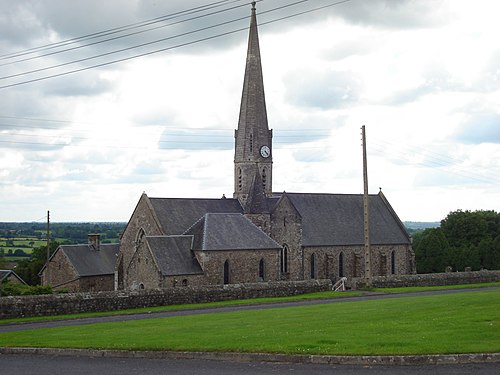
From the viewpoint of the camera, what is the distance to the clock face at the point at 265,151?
6291cm

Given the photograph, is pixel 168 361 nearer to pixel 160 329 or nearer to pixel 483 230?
pixel 160 329

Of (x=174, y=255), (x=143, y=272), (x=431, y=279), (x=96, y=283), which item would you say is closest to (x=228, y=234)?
(x=174, y=255)

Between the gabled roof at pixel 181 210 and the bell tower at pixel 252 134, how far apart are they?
3234mm

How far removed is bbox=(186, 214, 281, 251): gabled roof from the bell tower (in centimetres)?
897

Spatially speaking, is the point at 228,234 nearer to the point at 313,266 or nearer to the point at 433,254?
the point at 313,266

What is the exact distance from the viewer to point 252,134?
206 ft

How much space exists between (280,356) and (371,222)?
52.0 meters

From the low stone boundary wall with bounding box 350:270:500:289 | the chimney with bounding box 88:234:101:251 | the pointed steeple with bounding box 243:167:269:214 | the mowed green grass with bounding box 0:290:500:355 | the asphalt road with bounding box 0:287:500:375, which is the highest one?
the pointed steeple with bounding box 243:167:269:214

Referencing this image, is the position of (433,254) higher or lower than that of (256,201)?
lower

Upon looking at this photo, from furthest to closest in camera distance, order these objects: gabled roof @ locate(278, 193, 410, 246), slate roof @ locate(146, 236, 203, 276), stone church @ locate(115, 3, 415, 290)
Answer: gabled roof @ locate(278, 193, 410, 246), stone church @ locate(115, 3, 415, 290), slate roof @ locate(146, 236, 203, 276)

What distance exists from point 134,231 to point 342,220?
19.8 meters

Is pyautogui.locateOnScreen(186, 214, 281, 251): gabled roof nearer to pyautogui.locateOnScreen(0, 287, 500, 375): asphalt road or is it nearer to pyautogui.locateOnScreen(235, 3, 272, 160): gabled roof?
pyautogui.locateOnScreen(235, 3, 272, 160): gabled roof

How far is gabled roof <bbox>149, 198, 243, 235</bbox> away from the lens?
5472cm

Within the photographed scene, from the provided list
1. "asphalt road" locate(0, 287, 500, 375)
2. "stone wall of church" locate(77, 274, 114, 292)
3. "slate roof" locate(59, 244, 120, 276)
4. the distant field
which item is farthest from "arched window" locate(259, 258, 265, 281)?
the distant field
